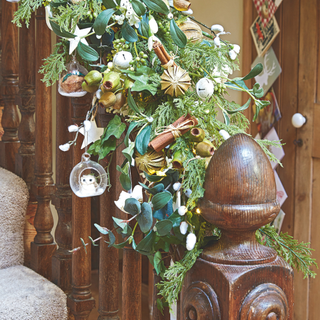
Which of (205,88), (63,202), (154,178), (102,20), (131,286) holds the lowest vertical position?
(131,286)

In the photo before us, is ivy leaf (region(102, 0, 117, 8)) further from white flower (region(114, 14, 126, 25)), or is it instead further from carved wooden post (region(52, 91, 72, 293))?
carved wooden post (region(52, 91, 72, 293))

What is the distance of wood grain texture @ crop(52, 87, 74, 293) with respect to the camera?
37.2 inches

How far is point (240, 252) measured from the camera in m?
0.46

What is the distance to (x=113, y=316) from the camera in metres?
0.77

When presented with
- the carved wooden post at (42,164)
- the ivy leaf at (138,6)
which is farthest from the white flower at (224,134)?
the carved wooden post at (42,164)

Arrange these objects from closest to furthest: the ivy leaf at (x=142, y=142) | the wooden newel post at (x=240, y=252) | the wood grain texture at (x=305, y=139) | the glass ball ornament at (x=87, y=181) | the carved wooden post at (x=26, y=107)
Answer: the wooden newel post at (x=240, y=252), the ivy leaf at (x=142, y=142), the glass ball ornament at (x=87, y=181), the carved wooden post at (x=26, y=107), the wood grain texture at (x=305, y=139)

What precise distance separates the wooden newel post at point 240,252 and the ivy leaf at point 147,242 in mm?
89

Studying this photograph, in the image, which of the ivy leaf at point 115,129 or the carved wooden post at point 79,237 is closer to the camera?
the ivy leaf at point 115,129

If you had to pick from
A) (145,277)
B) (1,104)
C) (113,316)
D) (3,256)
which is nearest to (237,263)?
(113,316)

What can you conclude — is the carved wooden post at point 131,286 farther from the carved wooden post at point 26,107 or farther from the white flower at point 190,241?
the carved wooden post at point 26,107

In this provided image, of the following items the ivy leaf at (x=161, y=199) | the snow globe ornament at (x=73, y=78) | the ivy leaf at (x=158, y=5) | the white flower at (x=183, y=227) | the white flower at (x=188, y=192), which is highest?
the ivy leaf at (x=158, y=5)

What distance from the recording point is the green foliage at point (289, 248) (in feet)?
1.80

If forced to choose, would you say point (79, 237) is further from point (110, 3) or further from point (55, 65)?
point (110, 3)

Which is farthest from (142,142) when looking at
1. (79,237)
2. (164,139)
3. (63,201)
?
(63,201)
